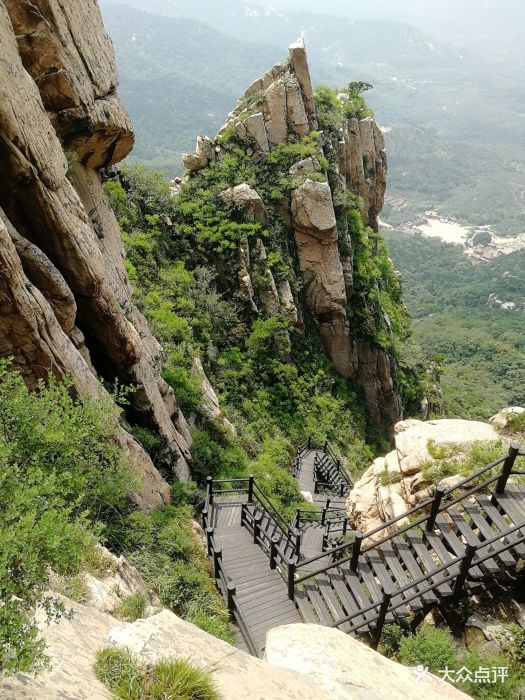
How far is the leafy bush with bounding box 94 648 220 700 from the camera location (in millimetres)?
3809

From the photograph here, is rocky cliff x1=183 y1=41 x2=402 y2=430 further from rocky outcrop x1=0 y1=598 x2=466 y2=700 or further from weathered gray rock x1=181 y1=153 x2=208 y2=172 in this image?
rocky outcrop x1=0 y1=598 x2=466 y2=700

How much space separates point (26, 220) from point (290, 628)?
9545mm

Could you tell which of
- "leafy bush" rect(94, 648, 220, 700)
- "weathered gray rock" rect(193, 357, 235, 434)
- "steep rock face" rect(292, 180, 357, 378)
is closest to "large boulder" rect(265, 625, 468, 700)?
"leafy bush" rect(94, 648, 220, 700)

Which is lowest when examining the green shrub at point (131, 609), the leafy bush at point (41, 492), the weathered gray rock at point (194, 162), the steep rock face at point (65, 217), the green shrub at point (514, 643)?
the green shrub at point (514, 643)

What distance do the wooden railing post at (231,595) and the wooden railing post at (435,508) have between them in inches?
173

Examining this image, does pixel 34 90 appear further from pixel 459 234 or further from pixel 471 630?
pixel 459 234

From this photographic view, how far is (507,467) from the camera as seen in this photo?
24.8ft

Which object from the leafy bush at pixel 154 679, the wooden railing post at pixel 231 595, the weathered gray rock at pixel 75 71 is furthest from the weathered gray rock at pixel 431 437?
the weathered gray rock at pixel 75 71

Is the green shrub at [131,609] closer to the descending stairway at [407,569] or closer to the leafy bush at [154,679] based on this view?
the leafy bush at [154,679]

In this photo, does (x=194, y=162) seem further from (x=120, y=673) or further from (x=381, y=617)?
(x=120, y=673)

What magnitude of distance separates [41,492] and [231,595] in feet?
19.8

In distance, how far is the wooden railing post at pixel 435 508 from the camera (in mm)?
7570

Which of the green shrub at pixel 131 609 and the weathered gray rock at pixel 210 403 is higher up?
the weathered gray rock at pixel 210 403

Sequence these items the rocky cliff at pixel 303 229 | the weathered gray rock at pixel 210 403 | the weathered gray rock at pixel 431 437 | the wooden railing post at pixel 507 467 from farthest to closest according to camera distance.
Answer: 1. the rocky cliff at pixel 303 229
2. the weathered gray rock at pixel 210 403
3. the weathered gray rock at pixel 431 437
4. the wooden railing post at pixel 507 467
